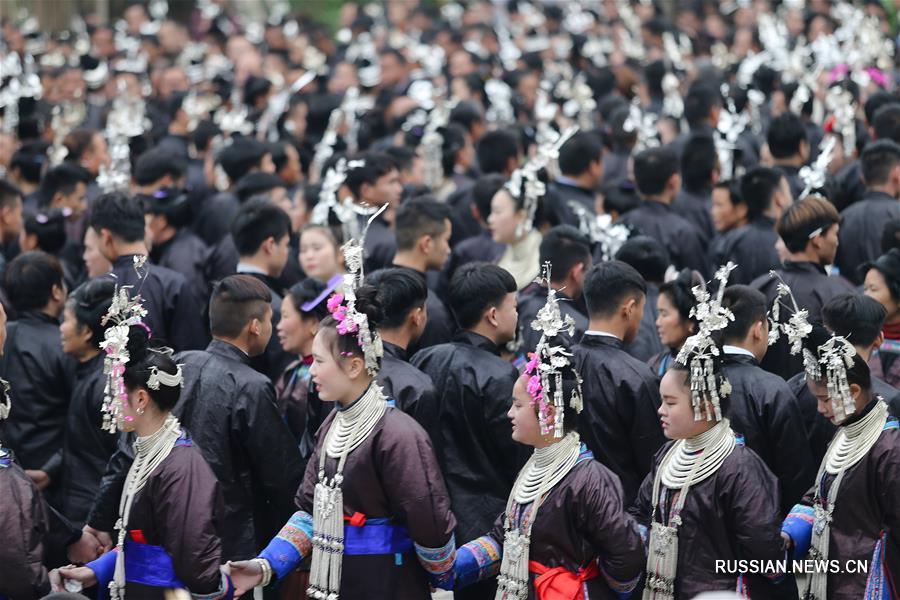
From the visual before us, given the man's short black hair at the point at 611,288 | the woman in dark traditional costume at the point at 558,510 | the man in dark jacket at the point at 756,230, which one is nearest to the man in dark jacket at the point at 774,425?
the man's short black hair at the point at 611,288

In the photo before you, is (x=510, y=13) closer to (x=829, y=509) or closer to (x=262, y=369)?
(x=262, y=369)

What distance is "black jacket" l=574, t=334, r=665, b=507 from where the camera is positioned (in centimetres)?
578

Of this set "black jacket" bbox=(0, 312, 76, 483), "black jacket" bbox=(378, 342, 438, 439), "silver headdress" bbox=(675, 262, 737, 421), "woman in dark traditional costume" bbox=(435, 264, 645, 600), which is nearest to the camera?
"woman in dark traditional costume" bbox=(435, 264, 645, 600)

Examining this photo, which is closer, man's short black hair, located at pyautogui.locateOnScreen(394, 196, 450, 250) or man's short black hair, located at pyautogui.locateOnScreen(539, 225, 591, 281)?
man's short black hair, located at pyautogui.locateOnScreen(539, 225, 591, 281)

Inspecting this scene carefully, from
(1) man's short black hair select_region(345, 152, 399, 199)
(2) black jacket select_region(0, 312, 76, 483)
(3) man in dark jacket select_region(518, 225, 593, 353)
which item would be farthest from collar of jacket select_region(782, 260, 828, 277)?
(2) black jacket select_region(0, 312, 76, 483)

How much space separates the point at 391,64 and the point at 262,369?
9.03 meters

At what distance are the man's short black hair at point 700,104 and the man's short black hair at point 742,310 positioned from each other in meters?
5.93

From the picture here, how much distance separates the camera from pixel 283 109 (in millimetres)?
13219

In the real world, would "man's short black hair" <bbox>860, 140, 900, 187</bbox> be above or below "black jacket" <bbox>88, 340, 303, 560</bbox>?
above

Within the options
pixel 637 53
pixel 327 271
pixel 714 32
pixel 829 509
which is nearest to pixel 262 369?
pixel 327 271

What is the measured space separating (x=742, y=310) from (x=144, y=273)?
3.32 metres

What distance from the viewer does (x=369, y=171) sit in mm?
8773

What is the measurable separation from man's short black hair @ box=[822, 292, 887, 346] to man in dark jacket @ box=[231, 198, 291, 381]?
3.09 metres

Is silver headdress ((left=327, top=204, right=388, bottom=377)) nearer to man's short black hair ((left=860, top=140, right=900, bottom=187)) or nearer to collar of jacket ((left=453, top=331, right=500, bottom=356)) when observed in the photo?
collar of jacket ((left=453, top=331, right=500, bottom=356))
